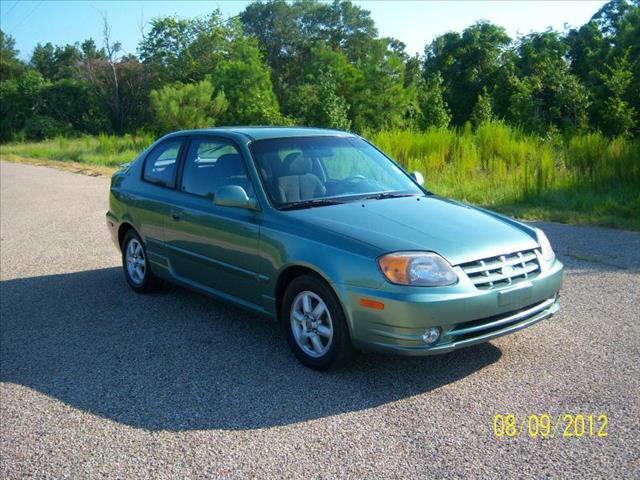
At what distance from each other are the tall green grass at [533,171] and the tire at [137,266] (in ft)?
21.7

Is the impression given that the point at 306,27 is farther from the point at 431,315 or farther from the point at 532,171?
the point at 431,315

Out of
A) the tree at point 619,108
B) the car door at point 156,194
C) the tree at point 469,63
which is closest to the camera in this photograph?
the car door at point 156,194

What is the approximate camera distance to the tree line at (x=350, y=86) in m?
24.8

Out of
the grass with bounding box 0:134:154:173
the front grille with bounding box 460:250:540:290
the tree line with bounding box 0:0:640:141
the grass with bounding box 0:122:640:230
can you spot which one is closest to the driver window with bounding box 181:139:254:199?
the front grille with bounding box 460:250:540:290

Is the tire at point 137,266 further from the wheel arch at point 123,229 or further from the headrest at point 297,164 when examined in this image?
the headrest at point 297,164

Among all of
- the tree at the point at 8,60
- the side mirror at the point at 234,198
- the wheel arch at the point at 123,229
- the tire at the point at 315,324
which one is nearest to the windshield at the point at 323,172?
the side mirror at the point at 234,198

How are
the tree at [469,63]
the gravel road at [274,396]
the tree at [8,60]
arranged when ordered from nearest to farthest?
the gravel road at [274,396]
the tree at [469,63]
the tree at [8,60]

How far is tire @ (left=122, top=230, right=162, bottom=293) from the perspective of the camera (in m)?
6.77

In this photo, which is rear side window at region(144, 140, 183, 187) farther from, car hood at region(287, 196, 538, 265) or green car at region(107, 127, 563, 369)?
car hood at region(287, 196, 538, 265)

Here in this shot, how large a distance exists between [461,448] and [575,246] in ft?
18.8

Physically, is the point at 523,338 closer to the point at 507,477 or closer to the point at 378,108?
the point at 507,477

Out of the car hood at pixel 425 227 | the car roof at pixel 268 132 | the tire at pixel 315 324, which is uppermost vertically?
the car roof at pixel 268 132

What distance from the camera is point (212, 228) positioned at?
5.54 m
